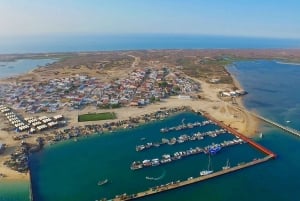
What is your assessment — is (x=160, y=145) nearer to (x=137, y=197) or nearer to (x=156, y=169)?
(x=156, y=169)

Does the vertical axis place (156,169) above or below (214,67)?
below

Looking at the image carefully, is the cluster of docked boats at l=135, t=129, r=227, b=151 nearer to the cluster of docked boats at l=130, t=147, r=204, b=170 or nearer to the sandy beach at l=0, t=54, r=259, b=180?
the cluster of docked boats at l=130, t=147, r=204, b=170

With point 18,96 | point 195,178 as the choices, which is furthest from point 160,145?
point 18,96

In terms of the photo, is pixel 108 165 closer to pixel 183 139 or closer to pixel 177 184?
pixel 177 184

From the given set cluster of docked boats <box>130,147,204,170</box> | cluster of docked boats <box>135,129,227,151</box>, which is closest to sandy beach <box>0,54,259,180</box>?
cluster of docked boats <box>135,129,227,151</box>

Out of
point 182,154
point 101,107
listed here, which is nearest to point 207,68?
point 101,107

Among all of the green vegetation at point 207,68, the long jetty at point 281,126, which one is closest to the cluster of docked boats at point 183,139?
the long jetty at point 281,126
